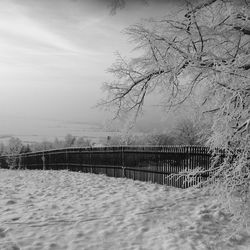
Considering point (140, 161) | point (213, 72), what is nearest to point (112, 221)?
point (213, 72)

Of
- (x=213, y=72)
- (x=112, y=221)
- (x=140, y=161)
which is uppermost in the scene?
(x=213, y=72)

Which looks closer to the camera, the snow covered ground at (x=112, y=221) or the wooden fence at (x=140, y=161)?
the snow covered ground at (x=112, y=221)

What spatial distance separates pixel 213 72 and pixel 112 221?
333 centimetres

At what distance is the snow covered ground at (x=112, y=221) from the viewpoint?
5480 millimetres

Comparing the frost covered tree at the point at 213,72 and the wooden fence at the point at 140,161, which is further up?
Answer: the frost covered tree at the point at 213,72

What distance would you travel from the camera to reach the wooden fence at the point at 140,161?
36.1 ft

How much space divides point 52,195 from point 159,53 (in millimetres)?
4810

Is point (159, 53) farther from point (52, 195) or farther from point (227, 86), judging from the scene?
point (52, 195)

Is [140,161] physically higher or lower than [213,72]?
lower

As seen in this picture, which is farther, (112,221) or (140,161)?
(140,161)

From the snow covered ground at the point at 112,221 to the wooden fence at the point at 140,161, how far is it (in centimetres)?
76

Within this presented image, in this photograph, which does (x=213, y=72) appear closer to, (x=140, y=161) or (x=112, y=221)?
(x=112, y=221)

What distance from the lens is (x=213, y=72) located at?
554cm

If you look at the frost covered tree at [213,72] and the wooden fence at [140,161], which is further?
the wooden fence at [140,161]
